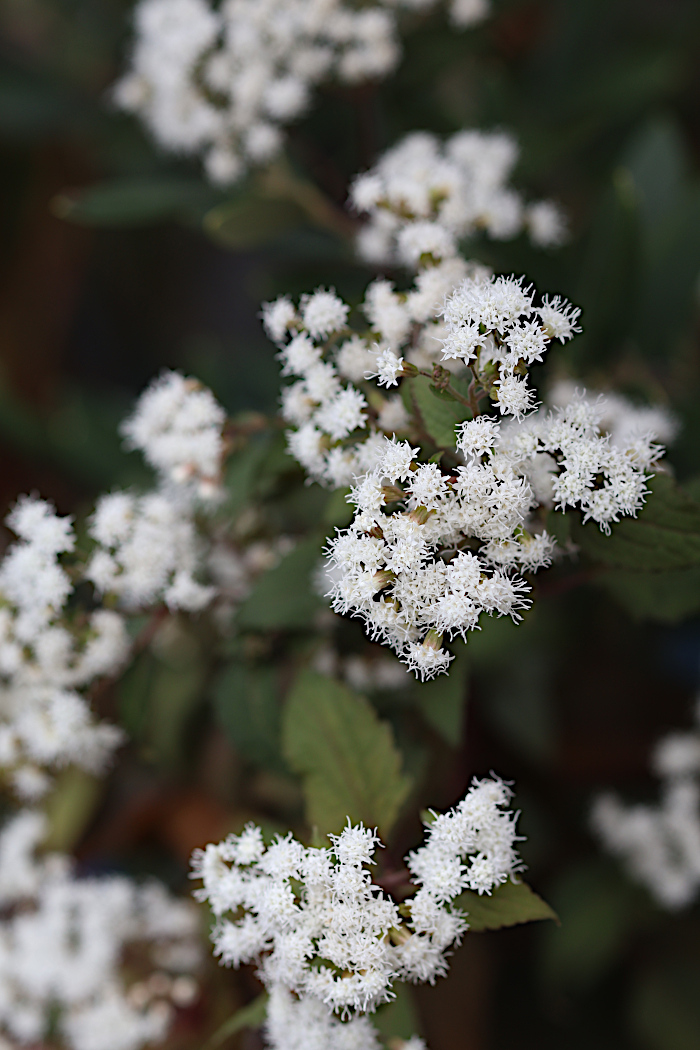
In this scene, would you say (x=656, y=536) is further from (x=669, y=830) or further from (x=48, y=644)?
(x=669, y=830)

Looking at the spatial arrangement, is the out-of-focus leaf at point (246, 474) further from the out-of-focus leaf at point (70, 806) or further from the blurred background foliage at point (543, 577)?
the out-of-focus leaf at point (70, 806)

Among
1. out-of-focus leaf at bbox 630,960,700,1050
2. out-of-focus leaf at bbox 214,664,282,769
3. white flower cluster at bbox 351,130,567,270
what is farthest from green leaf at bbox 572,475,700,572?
out-of-focus leaf at bbox 630,960,700,1050

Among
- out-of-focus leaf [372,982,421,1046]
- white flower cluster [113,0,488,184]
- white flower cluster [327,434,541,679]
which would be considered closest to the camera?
white flower cluster [327,434,541,679]

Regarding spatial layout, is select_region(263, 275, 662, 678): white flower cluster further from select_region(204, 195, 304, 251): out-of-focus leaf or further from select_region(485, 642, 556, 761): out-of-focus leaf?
select_region(485, 642, 556, 761): out-of-focus leaf

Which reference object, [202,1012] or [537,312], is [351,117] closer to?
[537,312]

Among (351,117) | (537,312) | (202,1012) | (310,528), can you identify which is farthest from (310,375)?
(351,117)
